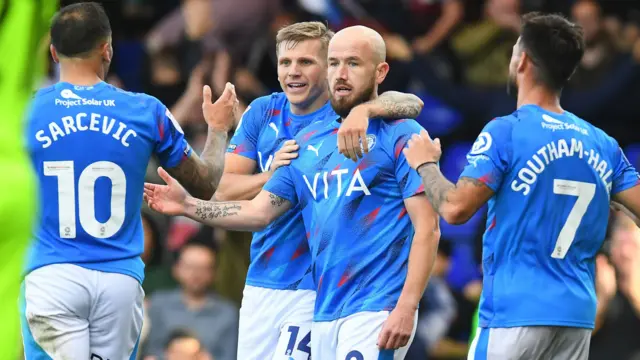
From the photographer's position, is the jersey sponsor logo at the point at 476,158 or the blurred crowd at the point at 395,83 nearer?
the jersey sponsor logo at the point at 476,158

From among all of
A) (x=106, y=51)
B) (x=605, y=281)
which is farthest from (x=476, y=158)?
(x=605, y=281)

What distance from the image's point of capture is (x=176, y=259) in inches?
499

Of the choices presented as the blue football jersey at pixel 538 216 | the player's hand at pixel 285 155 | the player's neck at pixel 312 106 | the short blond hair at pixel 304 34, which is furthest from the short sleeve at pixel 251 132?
the blue football jersey at pixel 538 216

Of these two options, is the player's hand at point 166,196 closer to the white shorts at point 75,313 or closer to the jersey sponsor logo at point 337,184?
the white shorts at point 75,313

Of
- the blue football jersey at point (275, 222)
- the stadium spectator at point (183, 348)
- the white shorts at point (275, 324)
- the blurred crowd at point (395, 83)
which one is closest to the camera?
the white shorts at point (275, 324)

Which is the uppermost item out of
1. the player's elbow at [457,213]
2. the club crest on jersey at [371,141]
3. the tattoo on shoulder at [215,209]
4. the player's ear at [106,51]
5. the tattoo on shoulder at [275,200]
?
the player's ear at [106,51]

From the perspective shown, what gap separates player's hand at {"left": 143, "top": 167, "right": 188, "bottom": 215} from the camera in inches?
281

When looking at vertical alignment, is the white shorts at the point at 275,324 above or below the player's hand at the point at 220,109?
below

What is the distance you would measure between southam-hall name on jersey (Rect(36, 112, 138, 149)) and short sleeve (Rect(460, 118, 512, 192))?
1.95 m

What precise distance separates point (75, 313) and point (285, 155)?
155 centimetres

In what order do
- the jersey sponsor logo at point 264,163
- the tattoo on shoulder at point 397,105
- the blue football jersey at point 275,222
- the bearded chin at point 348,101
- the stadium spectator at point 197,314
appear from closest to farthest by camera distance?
1. the tattoo on shoulder at point 397,105
2. the bearded chin at point 348,101
3. the blue football jersey at point 275,222
4. the jersey sponsor logo at point 264,163
5. the stadium spectator at point 197,314

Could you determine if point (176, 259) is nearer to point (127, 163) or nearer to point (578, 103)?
point (578, 103)

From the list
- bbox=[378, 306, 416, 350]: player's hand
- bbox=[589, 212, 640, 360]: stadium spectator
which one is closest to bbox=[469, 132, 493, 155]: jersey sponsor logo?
bbox=[378, 306, 416, 350]: player's hand

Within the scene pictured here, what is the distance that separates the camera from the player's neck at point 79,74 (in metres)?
7.20
